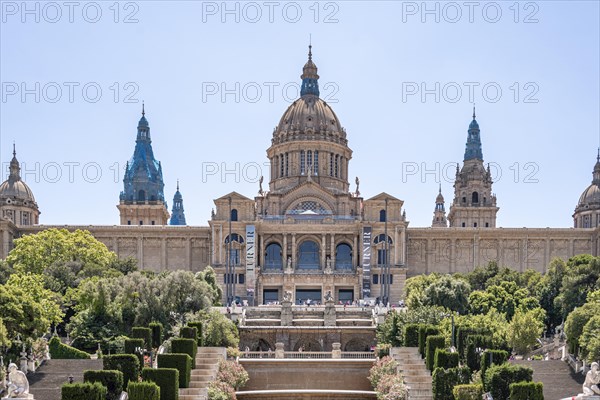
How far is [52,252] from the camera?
311ft

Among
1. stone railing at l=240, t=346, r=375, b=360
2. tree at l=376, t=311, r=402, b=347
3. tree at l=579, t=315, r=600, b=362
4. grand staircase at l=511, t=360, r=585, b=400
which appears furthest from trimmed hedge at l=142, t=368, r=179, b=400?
tree at l=579, t=315, r=600, b=362

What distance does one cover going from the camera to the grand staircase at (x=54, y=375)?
5353 centimetres

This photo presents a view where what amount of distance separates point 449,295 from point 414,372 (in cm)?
2173

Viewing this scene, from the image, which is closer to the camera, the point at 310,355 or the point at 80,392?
the point at 80,392

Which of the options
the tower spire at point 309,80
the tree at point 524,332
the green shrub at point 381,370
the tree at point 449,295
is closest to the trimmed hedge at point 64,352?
the green shrub at point 381,370

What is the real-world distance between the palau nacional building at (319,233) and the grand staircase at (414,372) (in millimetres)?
43084

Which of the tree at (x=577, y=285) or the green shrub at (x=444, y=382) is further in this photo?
the tree at (x=577, y=285)

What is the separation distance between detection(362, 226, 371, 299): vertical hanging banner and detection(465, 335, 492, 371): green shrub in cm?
4927

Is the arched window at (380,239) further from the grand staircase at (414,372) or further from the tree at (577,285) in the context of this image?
the grand staircase at (414,372)

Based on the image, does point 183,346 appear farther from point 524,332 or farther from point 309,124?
point 309,124

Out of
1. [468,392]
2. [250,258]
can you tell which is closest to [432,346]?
[468,392]

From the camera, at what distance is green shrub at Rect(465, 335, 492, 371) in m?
58.4

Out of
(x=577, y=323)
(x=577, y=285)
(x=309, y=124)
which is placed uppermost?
(x=309, y=124)

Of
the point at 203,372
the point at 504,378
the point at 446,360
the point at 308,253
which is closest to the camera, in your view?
the point at 504,378
